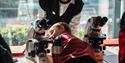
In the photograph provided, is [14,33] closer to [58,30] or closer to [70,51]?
[58,30]

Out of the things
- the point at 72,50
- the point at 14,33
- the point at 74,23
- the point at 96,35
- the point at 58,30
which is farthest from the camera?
the point at 14,33

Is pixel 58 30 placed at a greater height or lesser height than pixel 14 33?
greater

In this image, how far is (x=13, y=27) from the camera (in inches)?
86.0

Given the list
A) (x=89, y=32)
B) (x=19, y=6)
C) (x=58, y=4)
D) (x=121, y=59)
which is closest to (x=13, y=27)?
(x=19, y=6)

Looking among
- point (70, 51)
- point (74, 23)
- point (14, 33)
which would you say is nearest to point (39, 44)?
point (70, 51)

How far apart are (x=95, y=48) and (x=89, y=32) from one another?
88 mm

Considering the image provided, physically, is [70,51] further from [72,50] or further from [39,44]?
[39,44]

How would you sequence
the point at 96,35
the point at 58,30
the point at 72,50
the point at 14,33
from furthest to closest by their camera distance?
the point at 14,33 < the point at 96,35 < the point at 58,30 < the point at 72,50

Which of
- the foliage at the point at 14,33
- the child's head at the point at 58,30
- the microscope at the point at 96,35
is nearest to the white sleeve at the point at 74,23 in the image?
the microscope at the point at 96,35

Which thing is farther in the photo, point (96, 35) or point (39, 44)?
point (96, 35)

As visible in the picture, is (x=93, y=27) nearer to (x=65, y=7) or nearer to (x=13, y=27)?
(x=65, y=7)

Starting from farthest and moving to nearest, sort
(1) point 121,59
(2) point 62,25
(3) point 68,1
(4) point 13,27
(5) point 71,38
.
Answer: (4) point 13,27 < (3) point 68,1 < (1) point 121,59 < (2) point 62,25 < (5) point 71,38

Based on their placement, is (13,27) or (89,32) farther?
(13,27)

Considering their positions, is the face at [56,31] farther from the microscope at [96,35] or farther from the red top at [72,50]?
the microscope at [96,35]
